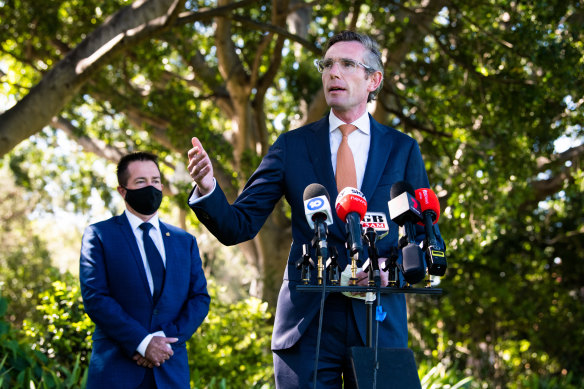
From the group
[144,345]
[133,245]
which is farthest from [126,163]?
[144,345]

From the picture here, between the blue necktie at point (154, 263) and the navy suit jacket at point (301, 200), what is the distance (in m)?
1.48

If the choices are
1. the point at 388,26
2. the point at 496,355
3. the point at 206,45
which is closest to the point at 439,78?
the point at 388,26

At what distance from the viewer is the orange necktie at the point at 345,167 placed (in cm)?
295

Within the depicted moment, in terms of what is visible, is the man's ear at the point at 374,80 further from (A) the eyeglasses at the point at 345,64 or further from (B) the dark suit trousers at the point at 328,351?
(B) the dark suit trousers at the point at 328,351

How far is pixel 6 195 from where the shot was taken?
30641mm

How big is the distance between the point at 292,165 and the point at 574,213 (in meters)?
12.5

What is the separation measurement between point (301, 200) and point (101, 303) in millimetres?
1727

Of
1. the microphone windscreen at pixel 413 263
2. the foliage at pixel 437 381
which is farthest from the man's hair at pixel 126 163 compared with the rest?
the foliage at pixel 437 381

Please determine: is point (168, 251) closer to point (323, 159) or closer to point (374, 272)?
point (323, 159)

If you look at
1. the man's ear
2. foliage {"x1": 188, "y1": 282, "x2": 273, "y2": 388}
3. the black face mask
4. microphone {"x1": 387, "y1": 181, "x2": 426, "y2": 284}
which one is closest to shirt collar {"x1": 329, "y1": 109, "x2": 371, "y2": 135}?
the man's ear

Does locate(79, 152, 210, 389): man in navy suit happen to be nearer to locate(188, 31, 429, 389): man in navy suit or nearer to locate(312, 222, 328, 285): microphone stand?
locate(188, 31, 429, 389): man in navy suit

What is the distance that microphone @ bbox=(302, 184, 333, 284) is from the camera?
2.39 meters

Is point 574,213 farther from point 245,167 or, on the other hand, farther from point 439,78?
point 245,167

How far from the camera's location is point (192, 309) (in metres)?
4.43
